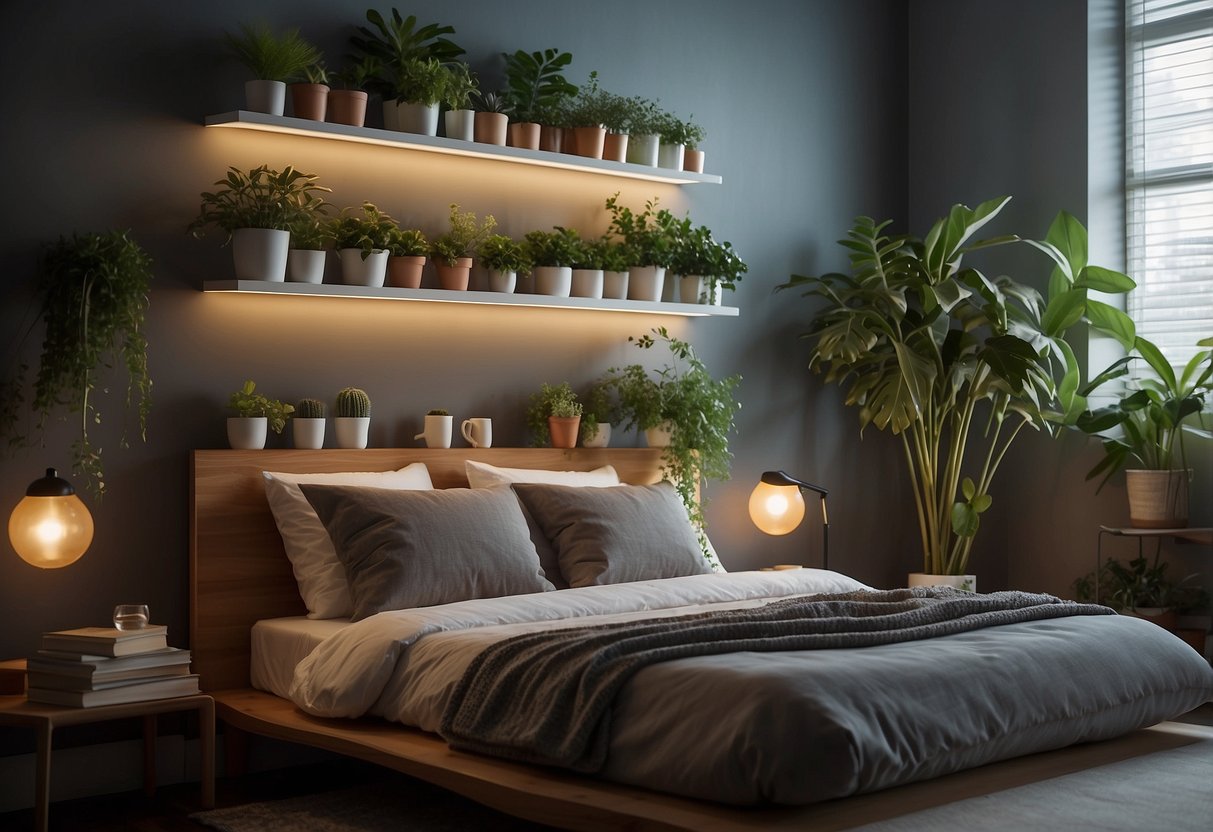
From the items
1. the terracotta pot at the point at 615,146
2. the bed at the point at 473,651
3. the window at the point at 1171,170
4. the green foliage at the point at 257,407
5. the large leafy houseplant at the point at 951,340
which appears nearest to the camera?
the bed at the point at 473,651

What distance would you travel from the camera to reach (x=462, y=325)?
4.96 metres

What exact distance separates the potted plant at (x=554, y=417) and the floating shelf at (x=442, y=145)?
833 mm

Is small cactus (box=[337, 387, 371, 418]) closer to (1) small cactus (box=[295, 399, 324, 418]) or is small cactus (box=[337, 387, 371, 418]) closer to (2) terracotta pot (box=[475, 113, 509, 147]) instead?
(1) small cactus (box=[295, 399, 324, 418])

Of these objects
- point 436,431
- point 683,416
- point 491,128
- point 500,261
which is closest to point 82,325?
point 436,431

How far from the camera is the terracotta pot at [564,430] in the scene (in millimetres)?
5066

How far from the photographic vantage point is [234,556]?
4.28m

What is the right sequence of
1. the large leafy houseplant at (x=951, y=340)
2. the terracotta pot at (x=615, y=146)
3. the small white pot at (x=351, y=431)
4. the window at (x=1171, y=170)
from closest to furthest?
the small white pot at (x=351, y=431) → the terracotta pot at (x=615, y=146) → the large leafy houseplant at (x=951, y=340) → the window at (x=1171, y=170)

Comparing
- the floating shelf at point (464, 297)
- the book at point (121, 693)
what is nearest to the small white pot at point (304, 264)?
the floating shelf at point (464, 297)

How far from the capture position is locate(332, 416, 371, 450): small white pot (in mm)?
4520

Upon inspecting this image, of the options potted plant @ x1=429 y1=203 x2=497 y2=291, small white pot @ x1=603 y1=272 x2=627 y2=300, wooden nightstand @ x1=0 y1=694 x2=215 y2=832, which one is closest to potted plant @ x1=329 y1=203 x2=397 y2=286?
potted plant @ x1=429 y1=203 x2=497 y2=291

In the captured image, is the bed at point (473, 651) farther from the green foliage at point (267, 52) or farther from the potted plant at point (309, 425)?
the green foliage at point (267, 52)

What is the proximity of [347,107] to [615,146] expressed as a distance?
1.13 metres

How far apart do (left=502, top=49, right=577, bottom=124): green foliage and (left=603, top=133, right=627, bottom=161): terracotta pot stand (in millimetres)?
228

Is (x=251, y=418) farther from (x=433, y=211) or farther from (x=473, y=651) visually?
(x=473, y=651)
